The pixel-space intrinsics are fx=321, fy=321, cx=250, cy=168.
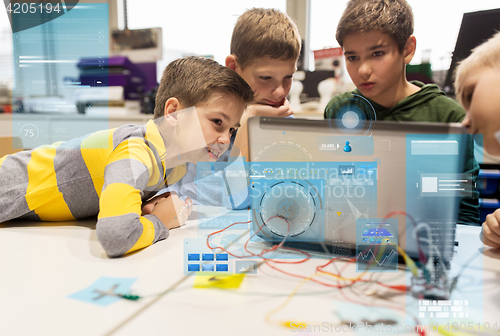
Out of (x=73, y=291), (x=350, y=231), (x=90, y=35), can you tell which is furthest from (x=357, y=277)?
(x=90, y=35)

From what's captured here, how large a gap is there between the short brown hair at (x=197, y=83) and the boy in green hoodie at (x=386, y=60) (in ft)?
1.09

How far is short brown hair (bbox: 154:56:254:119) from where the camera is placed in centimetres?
80

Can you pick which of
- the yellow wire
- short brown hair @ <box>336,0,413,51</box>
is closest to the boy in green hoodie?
short brown hair @ <box>336,0,413,51</box>

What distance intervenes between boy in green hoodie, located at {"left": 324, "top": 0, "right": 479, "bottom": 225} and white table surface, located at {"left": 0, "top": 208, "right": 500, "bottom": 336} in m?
0.48

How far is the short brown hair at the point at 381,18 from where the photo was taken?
0.86m

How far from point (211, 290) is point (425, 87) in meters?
0.94

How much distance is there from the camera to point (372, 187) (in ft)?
1.67

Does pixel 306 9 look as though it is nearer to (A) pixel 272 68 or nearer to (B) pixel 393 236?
(A) pixel 272 68

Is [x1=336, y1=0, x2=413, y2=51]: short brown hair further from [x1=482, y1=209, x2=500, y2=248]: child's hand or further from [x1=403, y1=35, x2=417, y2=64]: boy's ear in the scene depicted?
[x1=482, y1=209, x2=500, y2=248]: child's hand
